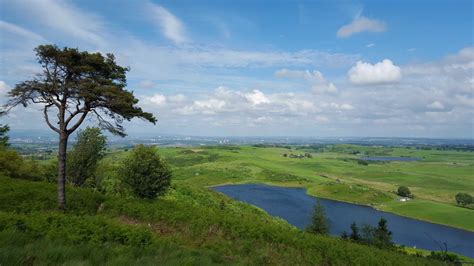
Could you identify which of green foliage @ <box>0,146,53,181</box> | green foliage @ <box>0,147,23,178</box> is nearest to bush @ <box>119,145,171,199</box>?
green foliage @ <box>0,146,53,181</box>

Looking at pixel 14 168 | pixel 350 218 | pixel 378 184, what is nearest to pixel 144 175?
pixel 14 168

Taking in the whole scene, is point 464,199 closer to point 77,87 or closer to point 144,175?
point 144,175

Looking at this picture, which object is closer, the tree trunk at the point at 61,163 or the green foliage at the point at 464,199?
the tree trunk at the point at 61,163

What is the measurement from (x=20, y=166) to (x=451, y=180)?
625 ft

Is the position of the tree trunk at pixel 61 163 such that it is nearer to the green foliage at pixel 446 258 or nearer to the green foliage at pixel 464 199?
the green foliage at pixel 446 258

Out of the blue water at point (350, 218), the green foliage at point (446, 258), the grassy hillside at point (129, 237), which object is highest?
the grassy hillside at point (129, 237)

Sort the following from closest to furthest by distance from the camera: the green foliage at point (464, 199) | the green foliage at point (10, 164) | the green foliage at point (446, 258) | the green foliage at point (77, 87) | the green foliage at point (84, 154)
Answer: the green foliage at point (77, 87), the green foliage at point (446, 258), the green foliage at point (10, 164), the green foliage at point (84, 154), the green foliage at point (464, 199)

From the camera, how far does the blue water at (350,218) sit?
8562cm

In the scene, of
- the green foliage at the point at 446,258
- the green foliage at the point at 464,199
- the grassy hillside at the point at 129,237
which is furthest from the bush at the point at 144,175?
the green foliage at the point at 464,199

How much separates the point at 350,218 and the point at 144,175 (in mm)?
85791

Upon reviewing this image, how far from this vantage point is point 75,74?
20.2 metres

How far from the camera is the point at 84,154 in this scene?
119 feet

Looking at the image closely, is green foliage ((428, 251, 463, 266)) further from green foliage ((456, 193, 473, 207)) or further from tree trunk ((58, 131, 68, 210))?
green foliage ((456, 193, 473, 207))

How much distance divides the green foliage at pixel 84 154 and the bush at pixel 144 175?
4897 millimetres
